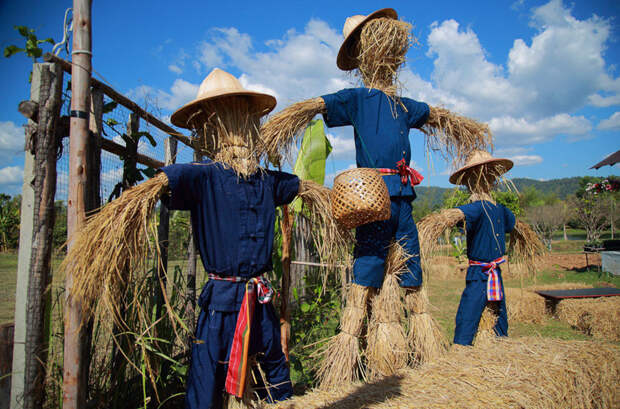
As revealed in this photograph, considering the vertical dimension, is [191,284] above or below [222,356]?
above

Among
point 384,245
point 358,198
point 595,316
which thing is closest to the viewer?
point 358,198

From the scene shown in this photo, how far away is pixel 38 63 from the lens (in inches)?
69.5

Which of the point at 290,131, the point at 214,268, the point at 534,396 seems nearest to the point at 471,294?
the point at 534,396

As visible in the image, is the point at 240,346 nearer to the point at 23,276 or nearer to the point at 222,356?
the point at 222,356

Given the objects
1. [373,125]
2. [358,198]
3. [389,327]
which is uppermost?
[373,125]

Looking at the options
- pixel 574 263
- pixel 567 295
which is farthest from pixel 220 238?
pixel 574 263

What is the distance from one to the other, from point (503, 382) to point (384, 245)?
41.4 inches

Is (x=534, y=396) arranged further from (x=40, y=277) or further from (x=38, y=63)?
(x=38, y=63)

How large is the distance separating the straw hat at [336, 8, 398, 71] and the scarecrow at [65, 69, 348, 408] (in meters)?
1.12

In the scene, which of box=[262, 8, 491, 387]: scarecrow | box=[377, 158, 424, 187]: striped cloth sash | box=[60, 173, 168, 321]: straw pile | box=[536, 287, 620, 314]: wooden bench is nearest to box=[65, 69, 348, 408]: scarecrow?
box=[60, 173, 168, 321]: straw pile

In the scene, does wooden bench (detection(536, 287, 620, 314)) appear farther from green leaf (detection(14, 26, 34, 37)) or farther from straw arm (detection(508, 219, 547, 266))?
green leaf (detection(14, 26, 34, 37))

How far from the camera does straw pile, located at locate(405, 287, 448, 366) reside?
8.79 feet

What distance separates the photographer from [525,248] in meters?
3.68

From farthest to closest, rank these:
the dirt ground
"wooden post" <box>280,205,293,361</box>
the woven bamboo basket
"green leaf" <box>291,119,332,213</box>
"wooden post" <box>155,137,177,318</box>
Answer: the dirt ground → "green leaf" <box>291,119,332,213</box> → "wooden post" <box>155,137,177,318</box> → "wooden post" <box>280,205,293,361</box> → the woven bamboo basket
